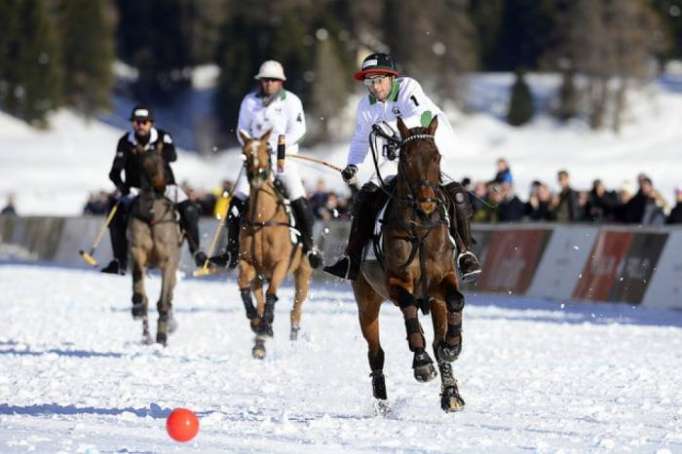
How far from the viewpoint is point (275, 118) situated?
17844 mm

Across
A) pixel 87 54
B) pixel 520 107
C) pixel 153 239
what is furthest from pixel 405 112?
pixel 87 54

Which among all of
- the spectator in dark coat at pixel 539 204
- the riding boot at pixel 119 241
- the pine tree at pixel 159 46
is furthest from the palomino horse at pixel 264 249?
the pine tree at pixel 159 46

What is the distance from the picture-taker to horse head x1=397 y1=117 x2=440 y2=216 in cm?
1163

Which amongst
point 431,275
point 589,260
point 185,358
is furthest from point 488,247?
point 431,275

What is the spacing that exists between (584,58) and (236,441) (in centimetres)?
9860

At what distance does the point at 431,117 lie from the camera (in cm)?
1262

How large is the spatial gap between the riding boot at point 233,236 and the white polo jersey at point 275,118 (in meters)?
0.73

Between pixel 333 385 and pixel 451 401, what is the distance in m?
2.72

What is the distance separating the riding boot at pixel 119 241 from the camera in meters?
19.6

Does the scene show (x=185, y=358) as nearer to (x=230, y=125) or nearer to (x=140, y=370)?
(x=140, y=370)

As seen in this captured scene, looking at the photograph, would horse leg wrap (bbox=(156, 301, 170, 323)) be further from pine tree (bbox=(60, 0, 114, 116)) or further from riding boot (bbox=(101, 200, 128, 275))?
pine tree (bbox=(60, 0, 114, 116))

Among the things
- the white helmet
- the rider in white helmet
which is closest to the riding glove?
the rider in white helmet

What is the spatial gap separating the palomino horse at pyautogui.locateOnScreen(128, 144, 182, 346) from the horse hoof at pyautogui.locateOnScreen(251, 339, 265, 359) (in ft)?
7.27

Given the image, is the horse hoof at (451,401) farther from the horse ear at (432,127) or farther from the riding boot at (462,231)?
the horse ear at (432,127)
